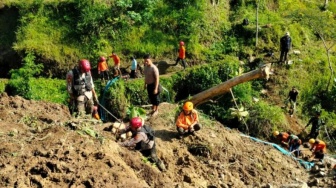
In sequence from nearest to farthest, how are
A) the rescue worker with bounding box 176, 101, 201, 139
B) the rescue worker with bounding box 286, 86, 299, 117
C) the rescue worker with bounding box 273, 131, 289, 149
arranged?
the rescue worker with bounding box 176, 101, 201, 139
the rescue worker with bounding box 273, 131, 289, 149
the rescue worker with bounding box 286, 86, 299, 117

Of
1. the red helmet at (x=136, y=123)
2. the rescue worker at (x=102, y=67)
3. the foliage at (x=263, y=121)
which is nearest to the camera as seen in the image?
the red helmet at (x=136, y=123)

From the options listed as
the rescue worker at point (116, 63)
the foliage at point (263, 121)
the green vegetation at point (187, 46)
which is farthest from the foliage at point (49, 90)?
the foliage at point (263, 121)

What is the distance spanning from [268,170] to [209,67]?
7101 mm

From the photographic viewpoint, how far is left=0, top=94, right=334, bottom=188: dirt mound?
7512 millimetres

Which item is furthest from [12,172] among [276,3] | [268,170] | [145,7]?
[276,3]

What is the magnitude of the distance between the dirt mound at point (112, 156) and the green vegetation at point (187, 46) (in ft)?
14.5

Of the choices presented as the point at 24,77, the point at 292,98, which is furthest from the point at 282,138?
the point at 24,77

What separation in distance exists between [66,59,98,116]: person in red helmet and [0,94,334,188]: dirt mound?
1.96 ft

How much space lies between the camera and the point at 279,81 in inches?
722

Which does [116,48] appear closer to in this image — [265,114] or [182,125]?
[265,114]

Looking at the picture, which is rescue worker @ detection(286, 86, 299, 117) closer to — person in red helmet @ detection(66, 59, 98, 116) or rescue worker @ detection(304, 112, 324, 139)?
rescue worker @ detection(304, 112, 324, 139)

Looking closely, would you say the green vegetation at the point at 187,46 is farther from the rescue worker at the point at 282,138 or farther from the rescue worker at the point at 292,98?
the rescue worker at the point at 282,138

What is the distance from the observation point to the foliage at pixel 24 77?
16.0 metres

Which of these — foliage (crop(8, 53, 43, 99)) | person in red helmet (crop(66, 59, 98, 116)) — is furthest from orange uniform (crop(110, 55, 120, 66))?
person in red helmet (crop(66, 59, 98, 116))
